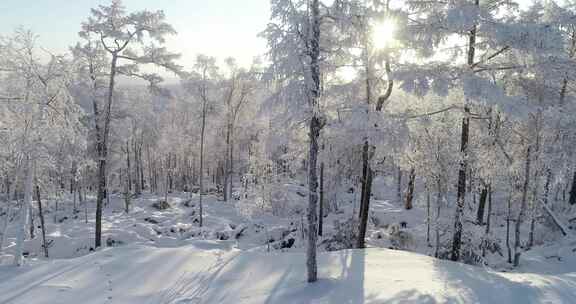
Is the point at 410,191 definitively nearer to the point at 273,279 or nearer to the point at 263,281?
the point at 273,279

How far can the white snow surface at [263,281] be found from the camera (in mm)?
8391

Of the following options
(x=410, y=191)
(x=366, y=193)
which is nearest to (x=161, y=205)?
(x=410, y=191)

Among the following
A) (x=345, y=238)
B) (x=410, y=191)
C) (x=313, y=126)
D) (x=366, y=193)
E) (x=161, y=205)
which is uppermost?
(x=313, y=126)

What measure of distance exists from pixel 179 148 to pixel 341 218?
2839 centimetres

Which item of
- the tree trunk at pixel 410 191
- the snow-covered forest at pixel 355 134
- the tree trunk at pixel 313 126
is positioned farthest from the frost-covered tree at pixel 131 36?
the tree trunk at pixel 410 191

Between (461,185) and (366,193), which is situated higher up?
(461,185)

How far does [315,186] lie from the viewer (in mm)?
9273

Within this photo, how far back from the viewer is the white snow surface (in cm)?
839

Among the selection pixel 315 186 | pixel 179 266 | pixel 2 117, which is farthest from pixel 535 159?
pixel 2 117

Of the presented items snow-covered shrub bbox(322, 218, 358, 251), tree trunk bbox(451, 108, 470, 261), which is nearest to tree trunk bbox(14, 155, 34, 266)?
snow-covered shrub bbox(322, 218, 358, 251)

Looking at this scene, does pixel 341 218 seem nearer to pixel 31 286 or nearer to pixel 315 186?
pixel 315 186

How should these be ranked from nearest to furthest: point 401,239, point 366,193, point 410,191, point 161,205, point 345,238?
point 366,193
point 345,238
point 401,239
point 410,191
point 161,205

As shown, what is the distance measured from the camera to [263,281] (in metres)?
9.98

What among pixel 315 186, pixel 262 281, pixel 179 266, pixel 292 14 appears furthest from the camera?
pixel 179 266
